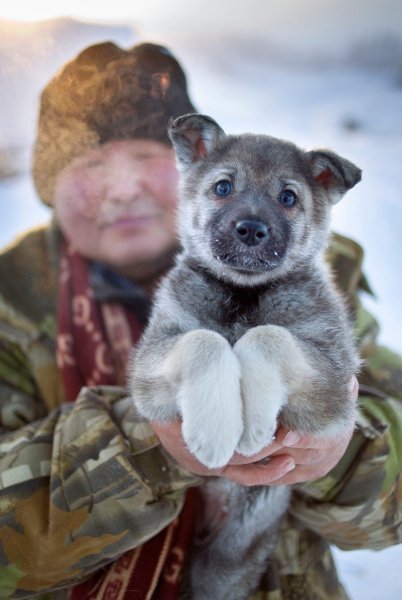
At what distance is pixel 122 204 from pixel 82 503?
1.08 meters

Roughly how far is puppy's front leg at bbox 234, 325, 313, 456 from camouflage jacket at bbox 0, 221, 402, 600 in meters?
0.52

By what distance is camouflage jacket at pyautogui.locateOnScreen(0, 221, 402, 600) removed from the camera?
1.66m

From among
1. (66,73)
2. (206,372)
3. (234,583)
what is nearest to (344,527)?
(234,583)

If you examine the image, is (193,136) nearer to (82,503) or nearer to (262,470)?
(262,470)

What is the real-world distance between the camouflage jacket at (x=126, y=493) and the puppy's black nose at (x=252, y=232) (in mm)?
722

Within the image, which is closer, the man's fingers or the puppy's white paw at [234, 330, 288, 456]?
the puppy's white paw at [234, 330, 288, 456]

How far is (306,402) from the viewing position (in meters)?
1.31

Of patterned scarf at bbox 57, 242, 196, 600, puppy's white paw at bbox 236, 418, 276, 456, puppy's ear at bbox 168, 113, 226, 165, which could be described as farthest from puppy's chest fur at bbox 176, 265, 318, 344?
patterned scarf at bbox 57, 242, 196, 600

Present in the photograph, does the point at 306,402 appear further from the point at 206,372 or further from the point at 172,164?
the point at 172,164

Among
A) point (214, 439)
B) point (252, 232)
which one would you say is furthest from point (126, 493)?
point (252, 232)

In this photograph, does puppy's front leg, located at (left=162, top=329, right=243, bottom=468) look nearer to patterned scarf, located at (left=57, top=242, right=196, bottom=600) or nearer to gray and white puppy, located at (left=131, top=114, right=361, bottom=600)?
gray and white puppy, located at (left=131, top=114, right=361, bottom=600)

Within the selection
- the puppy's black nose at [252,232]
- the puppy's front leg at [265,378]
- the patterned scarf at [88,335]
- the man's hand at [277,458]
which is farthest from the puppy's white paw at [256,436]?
the patterned scarf at [88,335]

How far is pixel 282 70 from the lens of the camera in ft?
5.91

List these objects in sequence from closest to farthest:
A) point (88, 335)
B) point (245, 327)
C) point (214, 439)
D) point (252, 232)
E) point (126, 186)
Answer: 1. point (214, 439)
2. point (252, 232)
3. point (245, 327)
4. point (126, 186)
5. point (88, 335)
